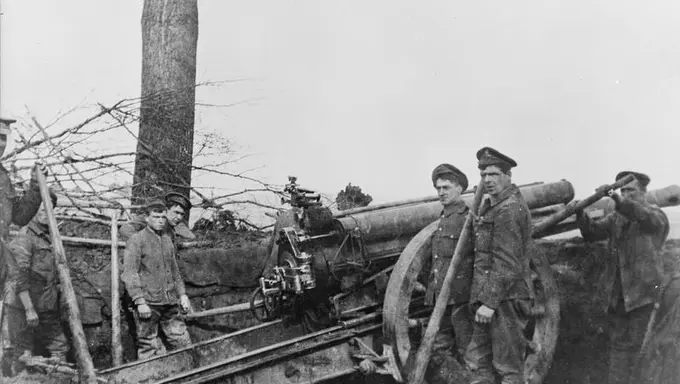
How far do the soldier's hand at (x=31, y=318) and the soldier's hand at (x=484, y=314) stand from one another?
314 cm

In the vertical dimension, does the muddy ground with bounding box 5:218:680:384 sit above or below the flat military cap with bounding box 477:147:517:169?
below

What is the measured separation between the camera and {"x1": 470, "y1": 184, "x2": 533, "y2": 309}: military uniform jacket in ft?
13.8

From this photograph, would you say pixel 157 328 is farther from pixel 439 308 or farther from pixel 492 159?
pixel 492 159

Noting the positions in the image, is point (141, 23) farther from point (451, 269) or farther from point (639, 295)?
point (639, 295)

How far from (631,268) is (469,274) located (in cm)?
141

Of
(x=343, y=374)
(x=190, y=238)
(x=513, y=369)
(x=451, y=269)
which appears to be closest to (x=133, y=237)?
(x=190, y=238)

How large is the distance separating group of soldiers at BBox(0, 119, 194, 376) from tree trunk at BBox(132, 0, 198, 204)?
41.7 inches

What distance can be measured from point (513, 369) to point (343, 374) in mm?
1128

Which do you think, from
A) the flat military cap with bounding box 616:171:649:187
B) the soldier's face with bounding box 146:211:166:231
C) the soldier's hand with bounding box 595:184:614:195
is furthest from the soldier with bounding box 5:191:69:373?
the flat military cap with bounding box 616:171:649:187

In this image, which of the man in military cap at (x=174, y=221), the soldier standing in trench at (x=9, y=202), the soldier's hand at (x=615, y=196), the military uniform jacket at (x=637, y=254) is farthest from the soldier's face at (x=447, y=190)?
the soldier standing in trench at (x=9, y=202)

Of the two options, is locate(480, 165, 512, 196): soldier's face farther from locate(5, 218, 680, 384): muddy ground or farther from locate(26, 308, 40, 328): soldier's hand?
locate(26, 308, 40, 328): soldier's hand

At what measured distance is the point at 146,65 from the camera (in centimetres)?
679

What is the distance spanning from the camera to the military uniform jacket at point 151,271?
5121 mm

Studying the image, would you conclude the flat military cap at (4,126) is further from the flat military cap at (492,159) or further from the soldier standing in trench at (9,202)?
the flat military cap at (492,159)
